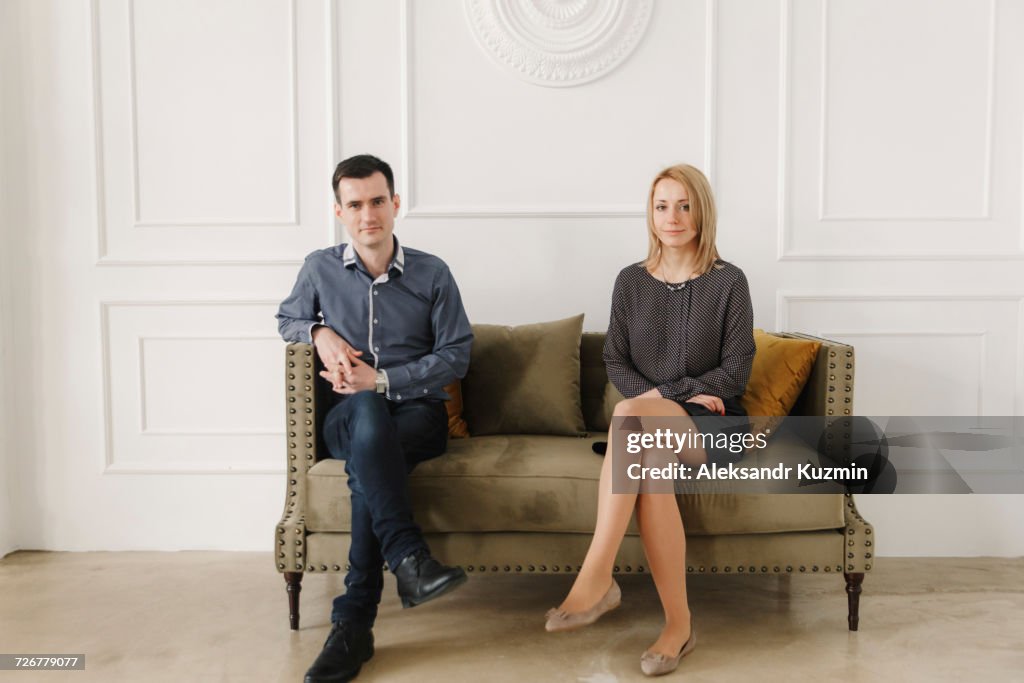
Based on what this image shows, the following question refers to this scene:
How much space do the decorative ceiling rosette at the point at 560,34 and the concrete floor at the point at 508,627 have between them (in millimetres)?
1789

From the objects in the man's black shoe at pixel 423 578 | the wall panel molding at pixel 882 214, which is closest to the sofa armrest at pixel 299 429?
the man's black shoe at pixel 423 578

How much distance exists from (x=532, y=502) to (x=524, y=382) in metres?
0.54

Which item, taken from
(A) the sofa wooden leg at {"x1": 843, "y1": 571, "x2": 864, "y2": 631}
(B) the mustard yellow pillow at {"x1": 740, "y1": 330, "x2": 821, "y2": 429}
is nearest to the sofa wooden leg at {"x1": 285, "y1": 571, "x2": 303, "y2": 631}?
(B) the mustard yellow pillow at {"x1": 740, "y1": 330, "x2": 821, "y2": 429}

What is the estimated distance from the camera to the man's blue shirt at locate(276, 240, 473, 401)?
Answer: 248 centimetres

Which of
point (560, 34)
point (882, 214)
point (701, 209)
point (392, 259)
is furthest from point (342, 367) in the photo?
point (882, 214)

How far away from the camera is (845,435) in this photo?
7.84 feet

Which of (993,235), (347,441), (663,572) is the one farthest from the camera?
(993,235)

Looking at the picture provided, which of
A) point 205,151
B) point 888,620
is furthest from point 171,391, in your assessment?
point 888,620

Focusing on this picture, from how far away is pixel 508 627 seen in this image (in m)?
2.38

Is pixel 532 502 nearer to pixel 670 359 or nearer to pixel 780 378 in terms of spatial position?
pixel 670 359

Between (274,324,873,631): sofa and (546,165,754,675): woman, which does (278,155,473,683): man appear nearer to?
(274,324,873,631): sofa

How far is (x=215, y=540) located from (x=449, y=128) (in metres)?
1.74

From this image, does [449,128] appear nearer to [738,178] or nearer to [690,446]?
[738,178]

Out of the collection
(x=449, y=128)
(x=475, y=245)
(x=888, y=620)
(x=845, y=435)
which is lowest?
(x=888, y=620)
